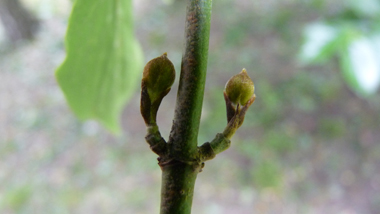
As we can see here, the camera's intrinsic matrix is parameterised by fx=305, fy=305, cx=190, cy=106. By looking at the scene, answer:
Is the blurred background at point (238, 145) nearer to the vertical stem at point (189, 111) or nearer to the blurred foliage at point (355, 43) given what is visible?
the blurred foliage at point (355, 43)

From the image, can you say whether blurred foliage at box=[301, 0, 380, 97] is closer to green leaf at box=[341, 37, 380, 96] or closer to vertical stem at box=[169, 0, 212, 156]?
green leaf at box=[341, 37, 380, 96]

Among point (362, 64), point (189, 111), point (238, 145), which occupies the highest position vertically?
point (238, 145)

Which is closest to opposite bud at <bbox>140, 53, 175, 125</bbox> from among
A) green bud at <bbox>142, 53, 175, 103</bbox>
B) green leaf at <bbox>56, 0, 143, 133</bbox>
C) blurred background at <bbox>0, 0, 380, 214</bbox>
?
green bud at <bbox>142, 53, 175, 103</bbox>

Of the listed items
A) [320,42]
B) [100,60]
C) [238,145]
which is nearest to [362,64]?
[320,42]

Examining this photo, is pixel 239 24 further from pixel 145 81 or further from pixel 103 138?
pixel 145 81

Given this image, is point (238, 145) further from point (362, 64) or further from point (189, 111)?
point (189, 111)

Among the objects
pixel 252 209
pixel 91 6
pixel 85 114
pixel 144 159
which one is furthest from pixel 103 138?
pixel 91 6
